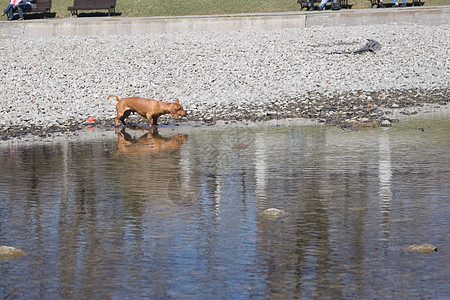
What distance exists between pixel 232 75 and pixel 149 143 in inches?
280

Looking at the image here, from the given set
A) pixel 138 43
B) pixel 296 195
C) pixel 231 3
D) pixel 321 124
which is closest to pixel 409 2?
pixel 231 3

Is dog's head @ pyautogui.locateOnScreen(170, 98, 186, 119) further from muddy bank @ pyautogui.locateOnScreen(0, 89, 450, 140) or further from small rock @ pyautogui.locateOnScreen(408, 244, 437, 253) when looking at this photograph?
small rock @ pyautogui.locateOnScreen(408, 244, 437, 253)

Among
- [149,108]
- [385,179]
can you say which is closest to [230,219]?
[385,179]

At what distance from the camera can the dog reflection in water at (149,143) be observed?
445 inches

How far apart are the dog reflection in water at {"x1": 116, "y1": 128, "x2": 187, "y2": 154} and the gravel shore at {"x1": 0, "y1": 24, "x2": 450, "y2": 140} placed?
1.54 metres

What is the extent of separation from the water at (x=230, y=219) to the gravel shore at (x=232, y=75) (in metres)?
3.16

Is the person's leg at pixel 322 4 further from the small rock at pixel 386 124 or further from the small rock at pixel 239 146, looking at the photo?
the small rock at pixel 239 146

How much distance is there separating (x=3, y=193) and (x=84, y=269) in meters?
3.19

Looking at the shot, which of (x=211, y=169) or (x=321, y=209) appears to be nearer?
(x=321, y=209)

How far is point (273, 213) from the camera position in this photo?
282 inches

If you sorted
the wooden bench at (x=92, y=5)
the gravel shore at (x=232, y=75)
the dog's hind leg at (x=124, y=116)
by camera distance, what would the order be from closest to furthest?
the dog's hind leg at (x=124, y=116), the gravel shore at (x=232, y=75), the wooden bench at (x=92, y=5)

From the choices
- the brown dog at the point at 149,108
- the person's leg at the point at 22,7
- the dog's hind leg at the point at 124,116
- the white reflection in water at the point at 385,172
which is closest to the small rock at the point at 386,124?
the white reflection in water at the point at 385,172

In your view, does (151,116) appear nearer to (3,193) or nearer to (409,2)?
(3,193)

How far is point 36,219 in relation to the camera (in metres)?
7.30
